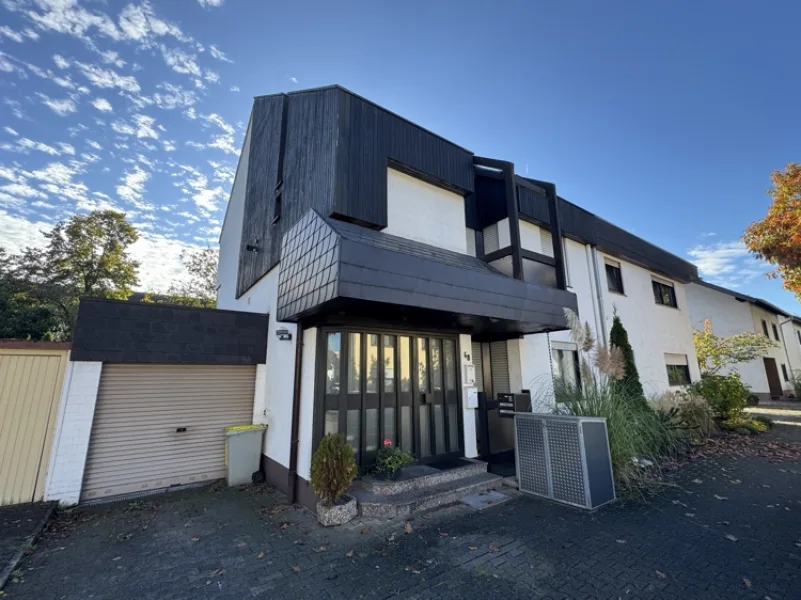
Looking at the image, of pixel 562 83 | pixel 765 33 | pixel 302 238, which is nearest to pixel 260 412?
pixel 302 238

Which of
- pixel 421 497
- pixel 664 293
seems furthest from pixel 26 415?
pixel 664 293

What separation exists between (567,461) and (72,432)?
25.0 ft

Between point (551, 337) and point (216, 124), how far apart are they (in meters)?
11.1

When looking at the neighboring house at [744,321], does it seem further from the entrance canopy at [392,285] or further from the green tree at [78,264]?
the green tree at [78,264]

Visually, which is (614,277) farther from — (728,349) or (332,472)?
(332,472)

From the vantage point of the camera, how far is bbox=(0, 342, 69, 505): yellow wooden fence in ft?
15.9

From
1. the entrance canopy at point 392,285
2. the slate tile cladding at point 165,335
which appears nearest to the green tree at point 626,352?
the entrance canopy at point 392,285

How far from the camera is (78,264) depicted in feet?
60.2

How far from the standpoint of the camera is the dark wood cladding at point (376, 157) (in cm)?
553

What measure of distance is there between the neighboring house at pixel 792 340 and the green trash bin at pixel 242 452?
1251 inches

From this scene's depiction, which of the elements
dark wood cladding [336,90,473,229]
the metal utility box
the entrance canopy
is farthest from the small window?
dark wood cladding [336,90,473,229]

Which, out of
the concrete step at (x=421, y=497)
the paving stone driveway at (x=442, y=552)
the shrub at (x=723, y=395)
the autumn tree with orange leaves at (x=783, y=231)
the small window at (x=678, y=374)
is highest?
the autumn tree with orange leaves at (x=783, y=231)

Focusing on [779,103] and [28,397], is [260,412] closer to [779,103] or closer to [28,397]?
[28,397]

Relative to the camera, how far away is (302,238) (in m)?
5.02
